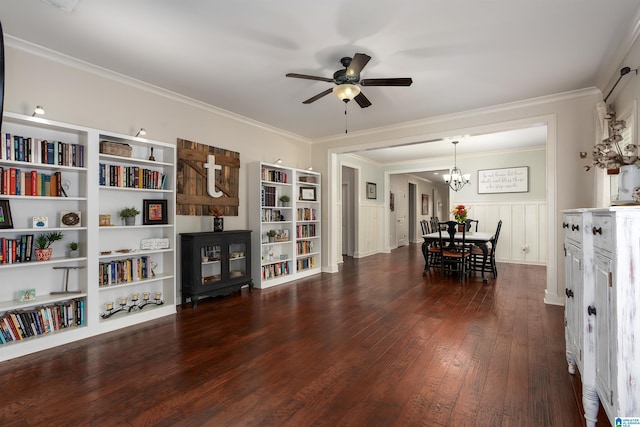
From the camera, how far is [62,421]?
1718 millimetres

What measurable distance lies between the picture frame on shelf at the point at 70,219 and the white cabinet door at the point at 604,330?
3866mm

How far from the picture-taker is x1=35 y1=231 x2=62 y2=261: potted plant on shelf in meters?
2.66

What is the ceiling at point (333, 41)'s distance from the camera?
2.25 m

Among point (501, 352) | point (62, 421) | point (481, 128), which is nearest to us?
point (62, 421)

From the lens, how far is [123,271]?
3230 mm

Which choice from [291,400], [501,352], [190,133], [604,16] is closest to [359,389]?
[291,400]

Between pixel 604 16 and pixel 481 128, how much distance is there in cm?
211

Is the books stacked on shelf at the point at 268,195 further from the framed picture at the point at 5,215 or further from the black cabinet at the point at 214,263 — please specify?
the framed picture at the point at 5,215

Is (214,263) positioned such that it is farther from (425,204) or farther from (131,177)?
(425,204)

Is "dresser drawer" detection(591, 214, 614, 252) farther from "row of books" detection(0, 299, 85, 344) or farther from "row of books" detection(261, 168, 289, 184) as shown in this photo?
"row of books" detection(261, 168, 289, 184)

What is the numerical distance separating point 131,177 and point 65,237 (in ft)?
2.69

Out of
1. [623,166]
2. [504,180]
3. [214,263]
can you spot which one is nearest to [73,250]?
[214,263]

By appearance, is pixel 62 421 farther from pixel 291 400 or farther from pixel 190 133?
pixel 190 133

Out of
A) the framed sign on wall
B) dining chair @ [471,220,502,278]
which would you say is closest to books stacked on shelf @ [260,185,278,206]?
dining chair @ [471,220,502,278]
